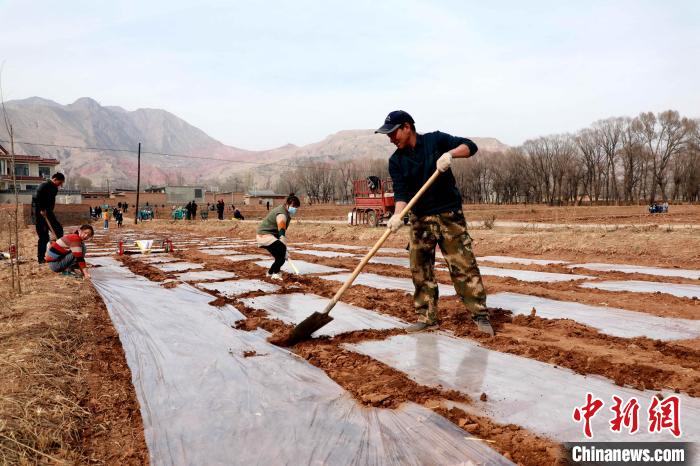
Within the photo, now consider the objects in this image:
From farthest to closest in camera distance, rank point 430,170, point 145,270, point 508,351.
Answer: point 145,270
point 430,170
point 508,351

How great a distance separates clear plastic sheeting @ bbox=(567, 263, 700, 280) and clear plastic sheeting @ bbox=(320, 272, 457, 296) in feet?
9.13

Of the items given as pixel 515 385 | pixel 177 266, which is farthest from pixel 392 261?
pixel 515 385

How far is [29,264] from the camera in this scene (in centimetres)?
892

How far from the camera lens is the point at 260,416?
2262 mm

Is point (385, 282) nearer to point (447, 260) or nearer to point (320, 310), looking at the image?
point (320, 310)

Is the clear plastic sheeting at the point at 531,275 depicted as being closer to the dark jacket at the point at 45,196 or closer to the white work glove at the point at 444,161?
the white work glove at the point at 444,161

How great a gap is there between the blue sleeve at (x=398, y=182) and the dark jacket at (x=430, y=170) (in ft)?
0.06

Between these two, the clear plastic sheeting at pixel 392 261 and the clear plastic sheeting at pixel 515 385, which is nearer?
the clear plastic sheeting at pixel 515 385

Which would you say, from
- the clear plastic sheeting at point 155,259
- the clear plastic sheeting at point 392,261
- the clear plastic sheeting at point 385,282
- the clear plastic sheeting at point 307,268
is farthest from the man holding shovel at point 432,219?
the clear plastic sheeting at point 155,259

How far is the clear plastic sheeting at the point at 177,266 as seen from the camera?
8.00m

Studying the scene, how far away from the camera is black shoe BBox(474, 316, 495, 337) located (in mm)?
3563

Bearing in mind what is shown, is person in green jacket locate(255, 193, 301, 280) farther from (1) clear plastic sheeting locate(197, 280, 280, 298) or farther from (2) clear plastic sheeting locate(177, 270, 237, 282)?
(2) clear plastic sheeting locate(177, 270, 237, 282)

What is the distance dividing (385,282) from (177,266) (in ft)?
13.4

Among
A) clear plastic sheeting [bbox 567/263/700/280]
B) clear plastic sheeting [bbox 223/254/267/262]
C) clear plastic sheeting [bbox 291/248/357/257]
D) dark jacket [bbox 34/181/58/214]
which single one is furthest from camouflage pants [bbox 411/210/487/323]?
clear plastic sheeting [bbox 291/248/357/257]
